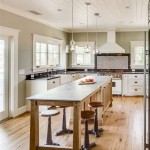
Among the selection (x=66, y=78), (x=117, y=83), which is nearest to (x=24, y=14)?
(x=66, y=78)

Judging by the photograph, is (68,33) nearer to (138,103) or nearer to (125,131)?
(138,103)

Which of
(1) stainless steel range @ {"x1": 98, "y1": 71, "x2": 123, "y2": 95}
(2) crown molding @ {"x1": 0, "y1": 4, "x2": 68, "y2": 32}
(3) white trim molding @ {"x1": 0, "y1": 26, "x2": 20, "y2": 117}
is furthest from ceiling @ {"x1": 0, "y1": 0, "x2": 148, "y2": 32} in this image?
(1) stainless steel range @ {"x1": 98, "y1": 71, "x2": 123, "y2": 95}

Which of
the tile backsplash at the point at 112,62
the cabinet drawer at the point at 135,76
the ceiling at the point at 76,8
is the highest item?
the ceiling at the point at 76,8

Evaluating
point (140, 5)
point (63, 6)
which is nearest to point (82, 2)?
point (63, 6)

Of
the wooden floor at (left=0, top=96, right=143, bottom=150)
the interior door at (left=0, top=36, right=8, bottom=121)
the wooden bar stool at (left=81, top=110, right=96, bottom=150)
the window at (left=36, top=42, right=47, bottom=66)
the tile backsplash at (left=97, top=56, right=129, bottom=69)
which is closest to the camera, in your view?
the wooden bar stool at (left=81, top=110, right=96, bottom=150)

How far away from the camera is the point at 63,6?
5.43 m

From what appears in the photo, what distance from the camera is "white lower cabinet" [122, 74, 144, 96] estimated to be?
30.0 feet

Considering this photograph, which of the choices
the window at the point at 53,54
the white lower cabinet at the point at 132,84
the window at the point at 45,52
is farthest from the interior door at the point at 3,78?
the white lower cabinet at the point at 132,84

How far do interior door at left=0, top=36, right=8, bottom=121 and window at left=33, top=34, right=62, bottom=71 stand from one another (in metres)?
1.41

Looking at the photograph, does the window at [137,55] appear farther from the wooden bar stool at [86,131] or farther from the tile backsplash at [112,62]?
the wooden bar stool at [86,131]

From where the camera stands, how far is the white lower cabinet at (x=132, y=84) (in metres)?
9.16

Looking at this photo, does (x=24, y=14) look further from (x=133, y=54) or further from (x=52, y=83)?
(x=133, y=54)

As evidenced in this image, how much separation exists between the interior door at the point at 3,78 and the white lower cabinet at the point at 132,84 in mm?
4950

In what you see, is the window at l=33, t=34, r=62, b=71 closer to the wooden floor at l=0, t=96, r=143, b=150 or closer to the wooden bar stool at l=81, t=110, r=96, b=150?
the wooden floor at l=0, t=96, r=143, b=150
